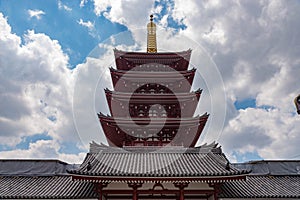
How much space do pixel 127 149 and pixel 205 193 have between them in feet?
19.9

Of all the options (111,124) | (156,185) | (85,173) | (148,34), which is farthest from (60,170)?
(148,34)

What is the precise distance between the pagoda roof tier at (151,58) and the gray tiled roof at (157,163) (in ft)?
29.6

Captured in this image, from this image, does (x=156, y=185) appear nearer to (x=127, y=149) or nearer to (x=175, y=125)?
(x=127, y=149)

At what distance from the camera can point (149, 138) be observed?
73.4 feet

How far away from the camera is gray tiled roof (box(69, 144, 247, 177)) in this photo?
15.4 metres

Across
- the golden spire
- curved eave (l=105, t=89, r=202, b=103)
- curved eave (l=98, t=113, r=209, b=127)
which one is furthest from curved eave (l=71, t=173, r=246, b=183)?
the golden spire

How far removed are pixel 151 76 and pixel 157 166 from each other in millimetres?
9452

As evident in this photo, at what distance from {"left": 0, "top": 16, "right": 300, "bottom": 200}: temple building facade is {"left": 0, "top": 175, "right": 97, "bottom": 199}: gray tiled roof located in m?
0.06

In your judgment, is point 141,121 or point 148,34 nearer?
point 141,121

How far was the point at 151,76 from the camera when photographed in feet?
79.6

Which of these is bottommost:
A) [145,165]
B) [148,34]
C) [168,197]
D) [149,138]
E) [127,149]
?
[168,197]

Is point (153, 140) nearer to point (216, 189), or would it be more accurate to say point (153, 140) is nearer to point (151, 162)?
point (151, 162)

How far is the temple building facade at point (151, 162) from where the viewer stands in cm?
1609

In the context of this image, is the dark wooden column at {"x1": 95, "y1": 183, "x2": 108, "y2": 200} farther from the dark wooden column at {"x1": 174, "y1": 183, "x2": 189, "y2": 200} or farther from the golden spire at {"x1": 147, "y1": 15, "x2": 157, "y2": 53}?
the golden spire at {"x1": 147, "y1": 15, "x2": 157, "y2": 53}
